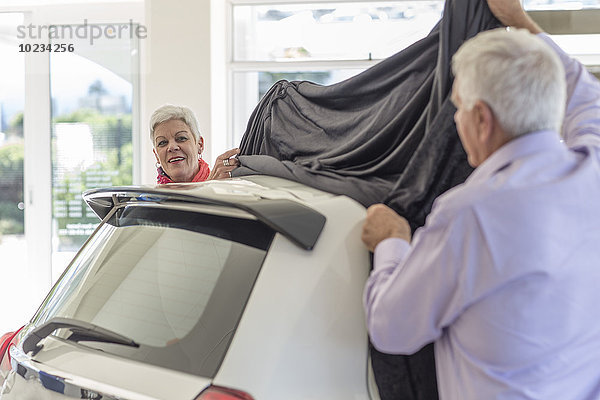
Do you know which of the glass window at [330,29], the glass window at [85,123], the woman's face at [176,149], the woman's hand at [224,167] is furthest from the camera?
the glass window at [85,123]

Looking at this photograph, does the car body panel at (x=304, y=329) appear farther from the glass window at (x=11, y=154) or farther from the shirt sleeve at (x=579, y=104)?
the glass window at (x=11, y=154)

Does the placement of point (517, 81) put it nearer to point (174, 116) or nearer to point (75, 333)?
point (75, 333)

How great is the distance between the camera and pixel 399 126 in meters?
1.62

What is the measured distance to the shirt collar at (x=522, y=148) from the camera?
1150mm

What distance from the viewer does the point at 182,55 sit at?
5.21 m

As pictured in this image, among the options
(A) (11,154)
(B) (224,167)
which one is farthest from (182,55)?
(B) (224,167)

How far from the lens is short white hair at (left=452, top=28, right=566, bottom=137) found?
113cm

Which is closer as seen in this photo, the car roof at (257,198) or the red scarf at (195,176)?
the car roof at (257,198)

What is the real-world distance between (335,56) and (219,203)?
170 inches

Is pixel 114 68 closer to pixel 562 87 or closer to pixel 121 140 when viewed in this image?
pixel 121 140

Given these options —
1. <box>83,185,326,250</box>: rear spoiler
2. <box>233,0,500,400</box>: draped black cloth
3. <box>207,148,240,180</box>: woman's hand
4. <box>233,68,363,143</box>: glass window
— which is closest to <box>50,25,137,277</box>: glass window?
<box>233,68,363,143</box>: glass window

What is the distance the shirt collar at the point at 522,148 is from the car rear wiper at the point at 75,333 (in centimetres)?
77

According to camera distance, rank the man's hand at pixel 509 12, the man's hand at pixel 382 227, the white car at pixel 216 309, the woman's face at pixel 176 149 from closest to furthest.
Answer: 1. the white car at pixel 216 309
2. the man's hand at pixel 382 227
3. the man's hand at pixel 509 12
4. the woman's face at pixel 176 149

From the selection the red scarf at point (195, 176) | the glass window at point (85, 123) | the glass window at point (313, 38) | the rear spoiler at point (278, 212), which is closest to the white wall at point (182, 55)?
the glass window at point (313, 38)
